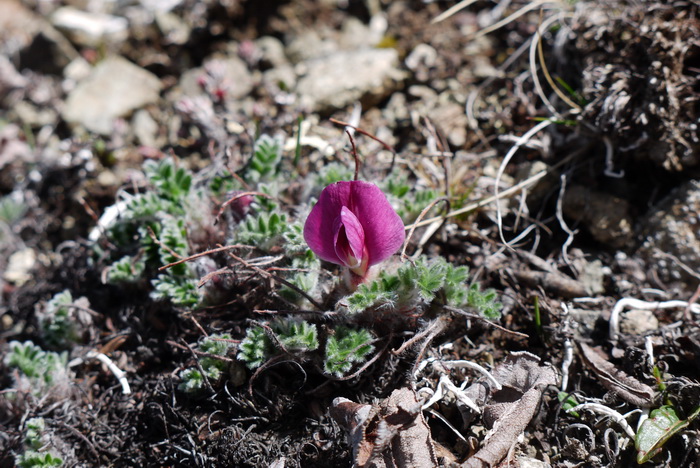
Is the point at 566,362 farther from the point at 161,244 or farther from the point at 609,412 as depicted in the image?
the point at 161,244

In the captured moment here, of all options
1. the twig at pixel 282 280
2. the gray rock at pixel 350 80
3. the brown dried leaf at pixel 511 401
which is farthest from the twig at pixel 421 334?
the gray rock at pixel 350 80

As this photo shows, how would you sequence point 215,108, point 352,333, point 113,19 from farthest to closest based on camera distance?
point 113,19 → point 215,108 → point 352,333

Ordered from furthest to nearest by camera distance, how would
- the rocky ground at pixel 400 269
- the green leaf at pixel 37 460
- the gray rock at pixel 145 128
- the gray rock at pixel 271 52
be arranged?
the gray rock at pixel 271 52 → the gray rock at pixel 145 128 → the green leaf at pixel 37 460 → the rocky ground at pixel 400 269

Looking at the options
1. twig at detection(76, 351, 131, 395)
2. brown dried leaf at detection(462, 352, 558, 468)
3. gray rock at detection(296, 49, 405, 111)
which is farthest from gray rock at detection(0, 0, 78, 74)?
brown dried leaf at detection(462, 352, 558, 468)

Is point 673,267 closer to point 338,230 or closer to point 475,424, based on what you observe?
point 475,424

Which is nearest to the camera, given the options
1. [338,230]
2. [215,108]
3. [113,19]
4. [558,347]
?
[338,230]

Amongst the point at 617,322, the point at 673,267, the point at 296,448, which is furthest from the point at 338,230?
the point at 673,267

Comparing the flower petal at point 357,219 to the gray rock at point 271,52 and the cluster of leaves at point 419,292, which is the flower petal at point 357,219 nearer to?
the cluster of leaves at point 419,292
